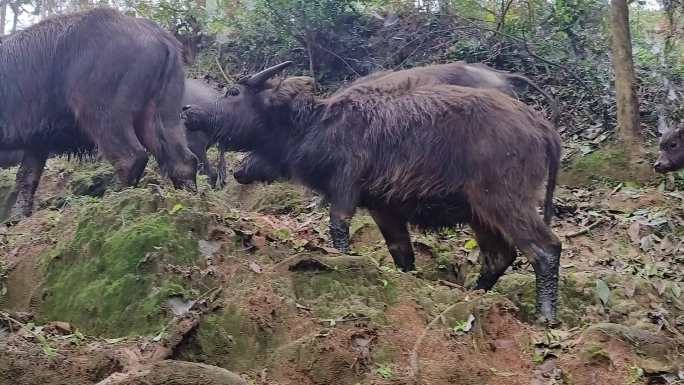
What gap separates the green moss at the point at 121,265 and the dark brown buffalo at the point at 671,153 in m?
6.21

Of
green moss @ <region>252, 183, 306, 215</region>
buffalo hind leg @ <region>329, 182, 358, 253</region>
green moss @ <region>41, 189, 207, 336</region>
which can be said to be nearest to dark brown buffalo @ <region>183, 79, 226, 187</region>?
green moss @ <region>252, 183, 306, 215</region>

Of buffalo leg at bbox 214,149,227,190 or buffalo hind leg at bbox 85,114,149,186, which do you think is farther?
buffalo leg at bbox 214,149,227,190

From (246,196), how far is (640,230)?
5.15m

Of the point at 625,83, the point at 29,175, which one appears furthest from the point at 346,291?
the point at 625,83

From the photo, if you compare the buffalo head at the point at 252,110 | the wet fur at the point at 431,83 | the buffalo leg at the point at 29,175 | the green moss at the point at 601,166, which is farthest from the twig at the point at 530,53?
the buffalo leg at the point at 29,175

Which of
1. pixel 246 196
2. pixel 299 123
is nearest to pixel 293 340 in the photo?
pixel 299 123

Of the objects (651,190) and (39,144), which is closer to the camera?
(39,144)

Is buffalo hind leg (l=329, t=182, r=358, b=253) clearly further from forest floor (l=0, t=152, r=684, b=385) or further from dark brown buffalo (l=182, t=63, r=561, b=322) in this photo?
forest floor (l=0, t=152, r=684, b=385)

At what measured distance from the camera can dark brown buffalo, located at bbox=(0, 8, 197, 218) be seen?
803cm

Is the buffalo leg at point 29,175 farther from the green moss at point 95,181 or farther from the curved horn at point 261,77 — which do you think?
the curved horn at point 261,77

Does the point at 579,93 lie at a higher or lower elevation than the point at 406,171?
lower

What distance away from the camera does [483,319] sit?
5203mm

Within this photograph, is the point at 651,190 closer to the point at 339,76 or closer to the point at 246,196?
the point at 246,196

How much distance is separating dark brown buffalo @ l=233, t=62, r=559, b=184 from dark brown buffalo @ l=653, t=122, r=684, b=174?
135 cm
